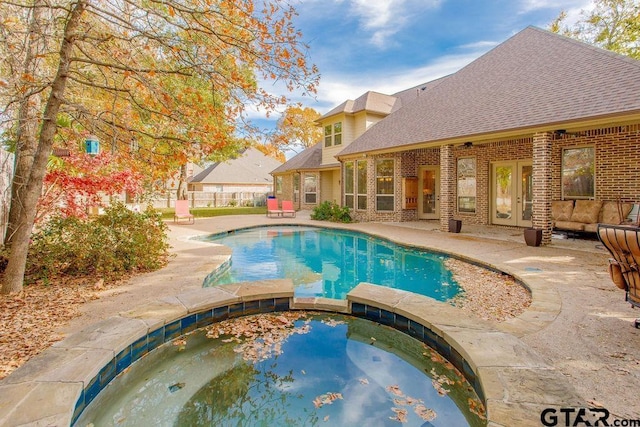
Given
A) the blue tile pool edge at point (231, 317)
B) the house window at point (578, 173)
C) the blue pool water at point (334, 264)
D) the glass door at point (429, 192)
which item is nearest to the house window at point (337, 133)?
the glass door at point (429, 192)

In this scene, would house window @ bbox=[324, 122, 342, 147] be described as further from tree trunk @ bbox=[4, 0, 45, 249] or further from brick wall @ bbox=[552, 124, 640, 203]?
tree trunk @ bbox=[4, 0, 45, 249]

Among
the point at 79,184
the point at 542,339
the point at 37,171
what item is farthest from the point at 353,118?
the point at 542,339

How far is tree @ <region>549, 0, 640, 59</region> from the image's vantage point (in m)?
18.6

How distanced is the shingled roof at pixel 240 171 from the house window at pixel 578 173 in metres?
28.0

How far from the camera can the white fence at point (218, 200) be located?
1232 inches

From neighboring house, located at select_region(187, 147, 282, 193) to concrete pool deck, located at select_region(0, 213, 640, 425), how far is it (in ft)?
95.4

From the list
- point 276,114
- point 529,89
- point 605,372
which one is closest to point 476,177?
point 529,89

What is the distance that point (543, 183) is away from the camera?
870cm

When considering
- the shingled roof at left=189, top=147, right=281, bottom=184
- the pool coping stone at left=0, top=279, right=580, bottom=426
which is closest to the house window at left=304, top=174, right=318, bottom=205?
the shingled roof at left=189, top=147, right=281, bottom=184

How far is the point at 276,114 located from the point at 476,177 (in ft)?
33.2

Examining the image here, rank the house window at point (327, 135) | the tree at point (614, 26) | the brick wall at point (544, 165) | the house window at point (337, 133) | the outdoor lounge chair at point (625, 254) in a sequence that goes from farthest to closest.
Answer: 1. the house window at point (327, 135)
2. the house window at point (337, 133)
3. the tree at point (614, 26)
4. the brick wall at point (544, 165)
5. the outdoor lounge chair at point (625, 254)

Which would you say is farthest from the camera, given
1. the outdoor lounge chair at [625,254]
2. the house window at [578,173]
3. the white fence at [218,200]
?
the white fence at [218,200]

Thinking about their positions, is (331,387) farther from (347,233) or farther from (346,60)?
(346,60)

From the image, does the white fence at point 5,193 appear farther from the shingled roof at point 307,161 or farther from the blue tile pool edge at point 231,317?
the shingled roof at point 307,161
